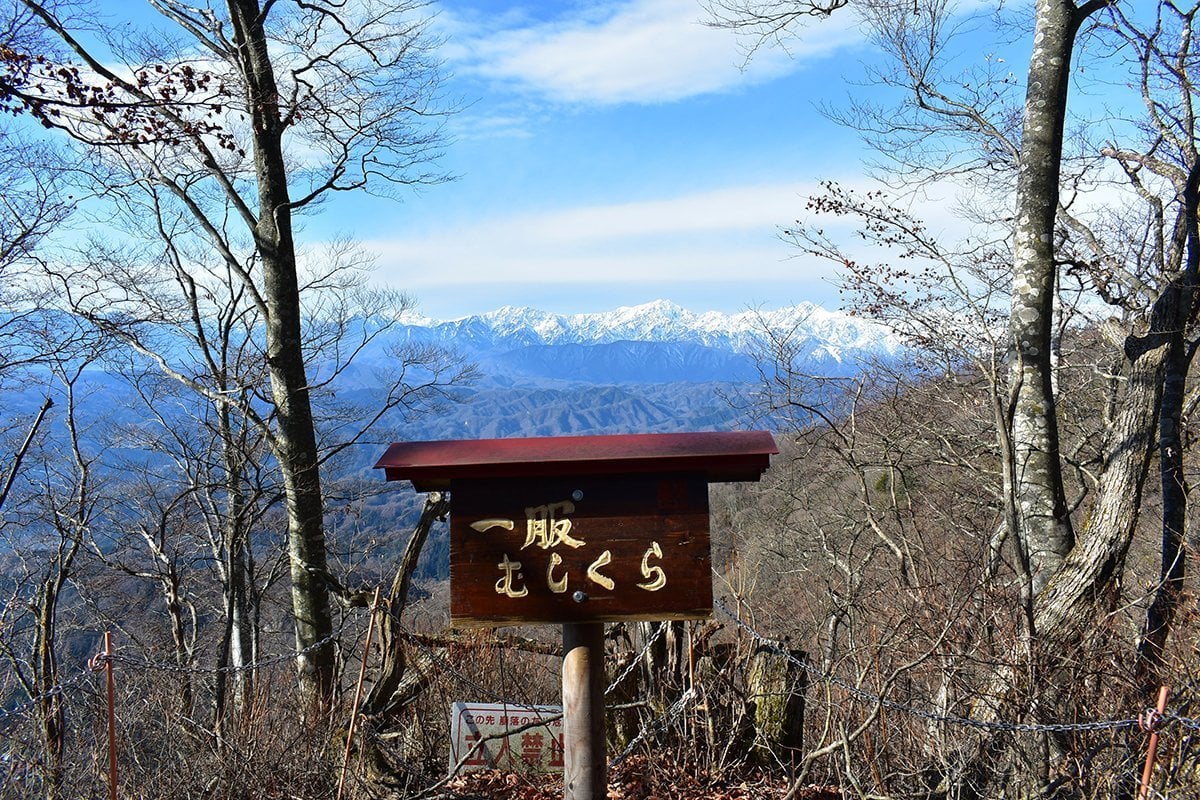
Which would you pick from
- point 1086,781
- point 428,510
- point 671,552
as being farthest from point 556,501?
point 1086,781

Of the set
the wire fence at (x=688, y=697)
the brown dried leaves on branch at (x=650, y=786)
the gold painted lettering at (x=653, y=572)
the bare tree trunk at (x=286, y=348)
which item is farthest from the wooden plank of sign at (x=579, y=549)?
the bare tree trunk at (x=286, y=348)

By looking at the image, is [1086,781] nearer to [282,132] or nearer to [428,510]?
[428,510]

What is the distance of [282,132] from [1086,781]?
7.24m

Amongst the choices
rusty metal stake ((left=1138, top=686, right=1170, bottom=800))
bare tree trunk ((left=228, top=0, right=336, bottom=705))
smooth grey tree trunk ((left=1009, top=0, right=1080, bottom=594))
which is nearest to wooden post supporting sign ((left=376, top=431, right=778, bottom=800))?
rusty metal stake ((left=1138, top=686, right=1170, bottom=800))

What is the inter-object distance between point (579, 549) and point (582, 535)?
0.20ft

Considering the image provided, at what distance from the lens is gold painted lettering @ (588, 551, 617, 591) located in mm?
3463

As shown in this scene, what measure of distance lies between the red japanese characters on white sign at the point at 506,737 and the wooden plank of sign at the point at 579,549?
5.76ft

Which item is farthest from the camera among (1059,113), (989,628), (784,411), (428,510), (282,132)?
(784,411)

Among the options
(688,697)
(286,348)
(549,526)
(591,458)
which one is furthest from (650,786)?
(286,348)

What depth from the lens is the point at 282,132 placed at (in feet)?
22.8

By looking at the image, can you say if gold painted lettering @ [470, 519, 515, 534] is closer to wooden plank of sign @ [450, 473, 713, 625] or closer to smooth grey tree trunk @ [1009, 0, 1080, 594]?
wooden plank of sign @ [450, 473, 713, 625]

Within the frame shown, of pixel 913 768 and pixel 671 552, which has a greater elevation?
pixel 671 552

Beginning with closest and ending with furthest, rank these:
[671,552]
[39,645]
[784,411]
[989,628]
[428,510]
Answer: [671,552] < [989,628] < [428,510] < [39,645] < [784,411]

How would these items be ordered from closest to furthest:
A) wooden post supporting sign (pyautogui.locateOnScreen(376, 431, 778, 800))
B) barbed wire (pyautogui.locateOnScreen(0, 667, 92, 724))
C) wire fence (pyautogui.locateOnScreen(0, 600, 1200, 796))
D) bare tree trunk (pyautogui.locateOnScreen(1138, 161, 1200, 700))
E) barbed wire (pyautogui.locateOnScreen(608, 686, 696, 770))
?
1. wire fence (pyautogui.locateOnScreen(0, 600, 1200, 796))
2. wooden post supporting sign (pyautogui.locateOnScreen(376, 431, 778, 800))
3. barbed wire (pyautogui.locateOnScreen(0, 667, 92, 724))
4. barbed wire (pyautogui.locateOnScreen(608, 686, 696, 770))
5. bare tree trunk (pyautogui.locateOnScreen(1138, 161, 1200, 700))
